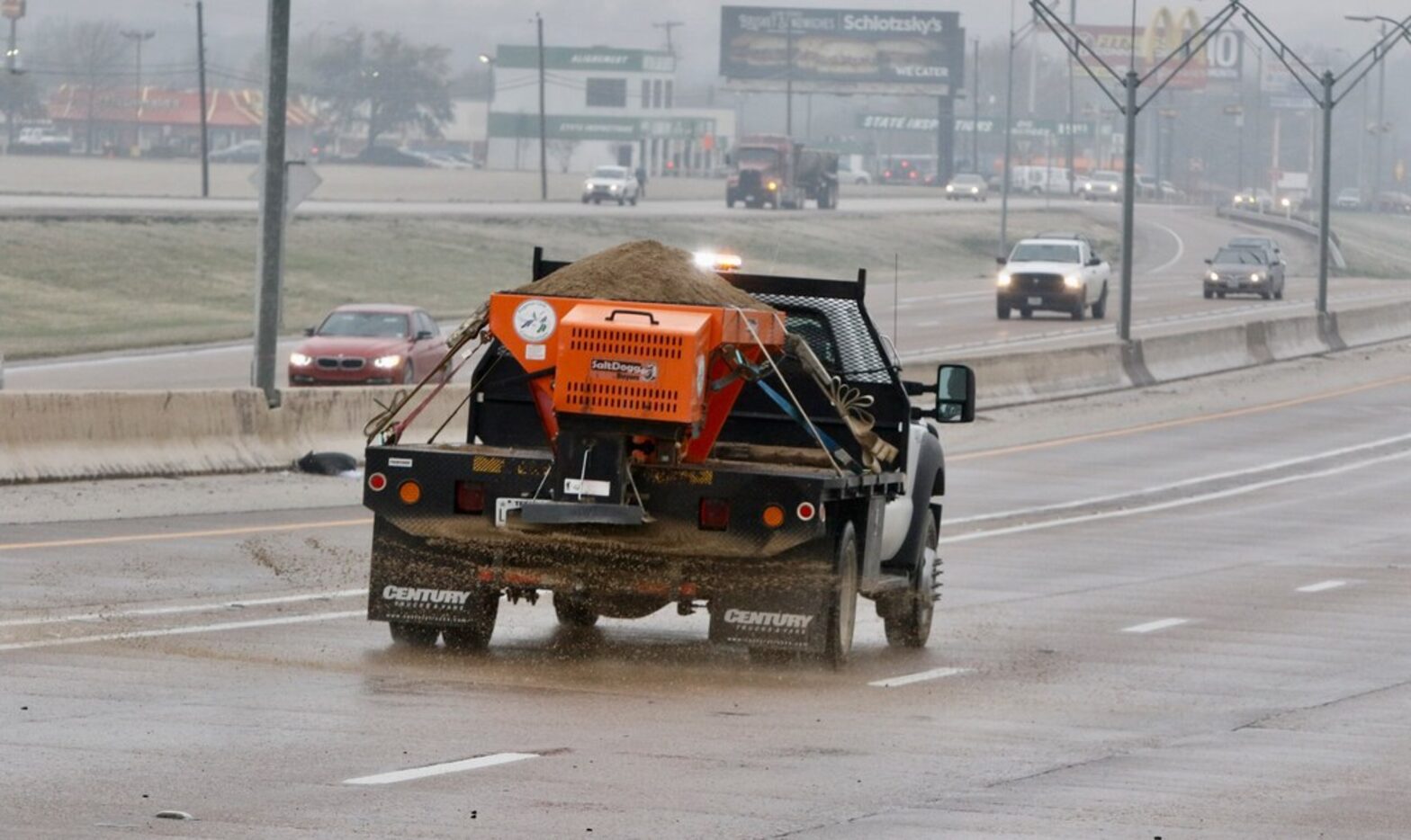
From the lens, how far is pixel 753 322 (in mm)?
13273

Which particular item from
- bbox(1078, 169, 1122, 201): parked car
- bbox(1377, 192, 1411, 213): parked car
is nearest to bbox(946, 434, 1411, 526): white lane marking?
bbox(1078, 169, 1122, 201): parked car

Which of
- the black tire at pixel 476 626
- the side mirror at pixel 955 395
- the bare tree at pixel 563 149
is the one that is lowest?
the black tire at pixel 476 626

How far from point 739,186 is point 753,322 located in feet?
327

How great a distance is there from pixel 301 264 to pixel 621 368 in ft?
190

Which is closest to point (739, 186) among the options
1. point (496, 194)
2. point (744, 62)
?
point (496, 194)

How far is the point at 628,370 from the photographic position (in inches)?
506

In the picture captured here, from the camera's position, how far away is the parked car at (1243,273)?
75312 mm

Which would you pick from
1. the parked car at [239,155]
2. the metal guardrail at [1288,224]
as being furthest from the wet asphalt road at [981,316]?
the parked car at [239,155]

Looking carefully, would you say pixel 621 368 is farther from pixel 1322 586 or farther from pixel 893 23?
pixel 893 23

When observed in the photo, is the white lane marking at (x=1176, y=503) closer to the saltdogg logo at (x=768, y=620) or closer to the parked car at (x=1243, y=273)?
the saltdogg logo at (x=768, y=620)

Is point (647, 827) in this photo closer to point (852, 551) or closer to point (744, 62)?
point (852, 551)

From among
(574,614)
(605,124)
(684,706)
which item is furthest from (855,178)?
(684,706)

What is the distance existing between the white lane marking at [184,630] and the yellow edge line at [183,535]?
12.4ft

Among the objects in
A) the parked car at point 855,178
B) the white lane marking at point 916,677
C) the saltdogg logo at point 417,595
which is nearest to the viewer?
the white lane marking at point 916,677
